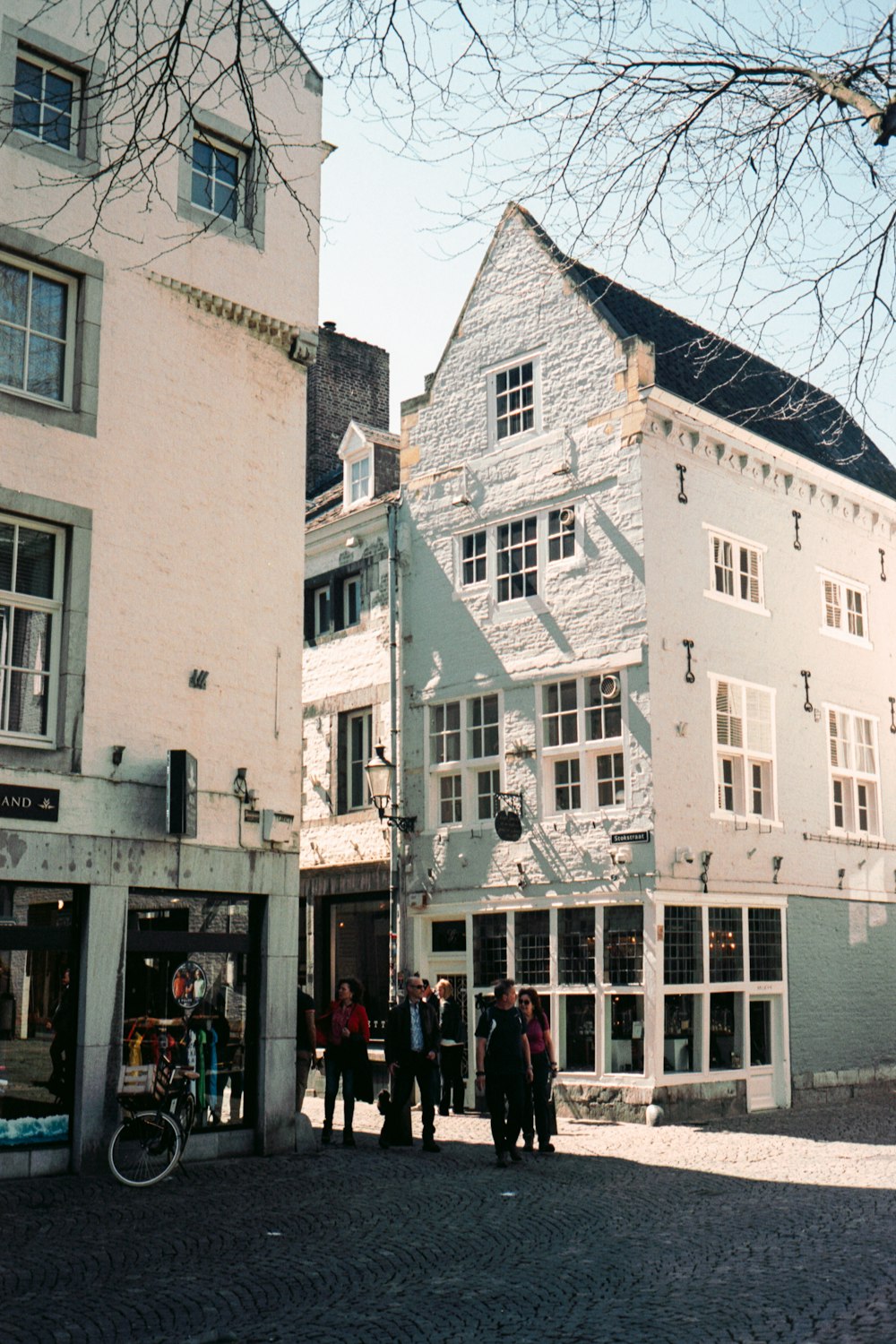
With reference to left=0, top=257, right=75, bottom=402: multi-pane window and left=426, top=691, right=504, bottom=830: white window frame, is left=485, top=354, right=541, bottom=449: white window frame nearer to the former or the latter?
left=426, top=691, right=504, bottom=830: white window frame

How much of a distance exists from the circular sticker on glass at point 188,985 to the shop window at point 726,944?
8.36m

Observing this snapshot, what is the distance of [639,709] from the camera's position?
1906 centimetres

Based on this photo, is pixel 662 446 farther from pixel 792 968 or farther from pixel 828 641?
pixel 792 968

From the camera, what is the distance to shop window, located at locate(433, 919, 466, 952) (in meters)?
21.3

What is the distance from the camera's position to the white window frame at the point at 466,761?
69.5 ft

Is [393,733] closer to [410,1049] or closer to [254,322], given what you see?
[410,1049]

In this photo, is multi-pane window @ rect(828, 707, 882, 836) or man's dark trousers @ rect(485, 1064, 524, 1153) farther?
multi-pane window @ rect(828, 707, 882, 836)

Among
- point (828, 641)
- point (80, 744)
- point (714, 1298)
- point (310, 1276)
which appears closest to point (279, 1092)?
point (80, 744)

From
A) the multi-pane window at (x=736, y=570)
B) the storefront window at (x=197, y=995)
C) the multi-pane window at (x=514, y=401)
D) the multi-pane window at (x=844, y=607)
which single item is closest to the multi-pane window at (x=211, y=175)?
the storefront window at (x=197, y=995)

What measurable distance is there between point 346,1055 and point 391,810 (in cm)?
712

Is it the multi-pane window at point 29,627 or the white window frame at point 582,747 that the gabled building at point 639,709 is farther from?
the multi-pane window at point 29,627

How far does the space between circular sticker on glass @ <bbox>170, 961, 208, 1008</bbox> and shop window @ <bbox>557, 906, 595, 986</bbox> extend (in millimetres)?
7194

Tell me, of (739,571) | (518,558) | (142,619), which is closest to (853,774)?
(739,571)

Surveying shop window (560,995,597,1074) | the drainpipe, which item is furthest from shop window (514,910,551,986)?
the drainpipe
